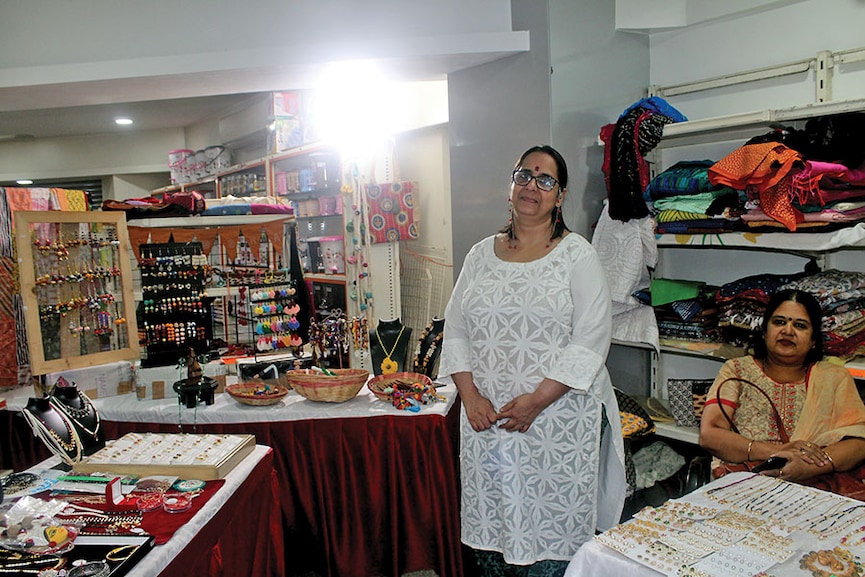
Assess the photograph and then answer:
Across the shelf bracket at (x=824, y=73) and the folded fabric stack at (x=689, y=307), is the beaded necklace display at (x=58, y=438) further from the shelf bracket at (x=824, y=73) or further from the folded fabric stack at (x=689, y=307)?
the shelf bracket at (x=824, y=73)

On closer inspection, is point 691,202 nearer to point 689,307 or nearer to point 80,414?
point 689,307

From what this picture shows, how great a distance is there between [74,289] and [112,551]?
1.79 m

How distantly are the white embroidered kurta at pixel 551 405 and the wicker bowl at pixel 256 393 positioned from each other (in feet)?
3.05

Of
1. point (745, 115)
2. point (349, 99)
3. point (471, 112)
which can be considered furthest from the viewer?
point (349, 99)

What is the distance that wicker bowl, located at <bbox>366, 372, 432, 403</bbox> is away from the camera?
2678 millimetres

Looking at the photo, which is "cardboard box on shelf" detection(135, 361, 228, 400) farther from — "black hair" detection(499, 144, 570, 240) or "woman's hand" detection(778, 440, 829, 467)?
"woman's hand" detection(778, 440, 829, 467)

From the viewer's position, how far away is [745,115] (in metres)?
2.56

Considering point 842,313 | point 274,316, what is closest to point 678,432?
point 842,313

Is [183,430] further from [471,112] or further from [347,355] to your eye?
[471,112]

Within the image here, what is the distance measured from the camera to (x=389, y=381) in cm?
279

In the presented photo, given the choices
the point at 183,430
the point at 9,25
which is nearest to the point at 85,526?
the point at 183,430

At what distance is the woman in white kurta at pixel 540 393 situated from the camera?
6.86 ft

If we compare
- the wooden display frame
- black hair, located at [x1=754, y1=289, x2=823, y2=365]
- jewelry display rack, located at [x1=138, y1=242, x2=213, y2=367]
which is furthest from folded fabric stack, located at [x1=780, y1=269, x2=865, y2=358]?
the wooden display frame

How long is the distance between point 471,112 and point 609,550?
255cm
